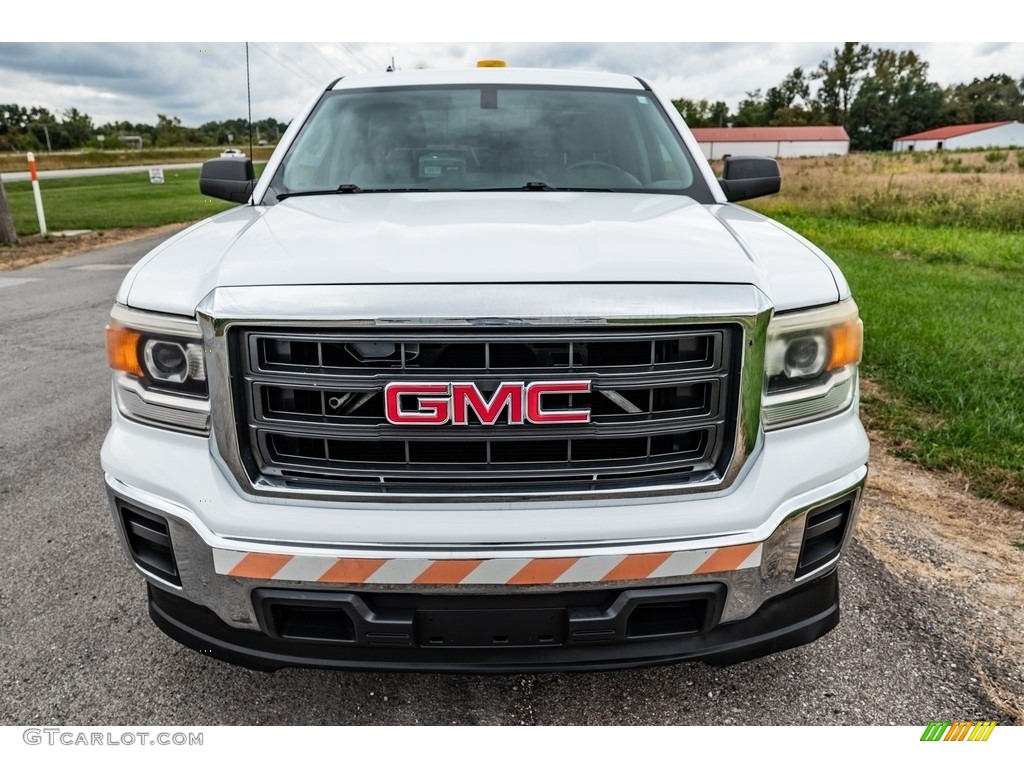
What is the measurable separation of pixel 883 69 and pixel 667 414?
129 meters

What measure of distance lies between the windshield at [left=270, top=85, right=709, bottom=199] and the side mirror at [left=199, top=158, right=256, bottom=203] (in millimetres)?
317

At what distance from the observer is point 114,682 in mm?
2371

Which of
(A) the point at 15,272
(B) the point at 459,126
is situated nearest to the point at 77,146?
(A) the point at 15,272

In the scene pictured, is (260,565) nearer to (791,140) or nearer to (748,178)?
(748,178)

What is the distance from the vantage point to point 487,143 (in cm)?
324

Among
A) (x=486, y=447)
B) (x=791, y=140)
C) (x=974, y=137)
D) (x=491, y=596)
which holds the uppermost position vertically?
(x=974, y=137)

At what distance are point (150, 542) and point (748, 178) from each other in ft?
8.96

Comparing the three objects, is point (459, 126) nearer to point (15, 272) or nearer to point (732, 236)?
point (732, 236)

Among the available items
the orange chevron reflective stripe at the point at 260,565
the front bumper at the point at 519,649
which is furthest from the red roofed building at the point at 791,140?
the orange chevron reflective stripe at the point at 260,565

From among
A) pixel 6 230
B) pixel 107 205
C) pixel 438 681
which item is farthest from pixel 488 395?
pixel 107 205

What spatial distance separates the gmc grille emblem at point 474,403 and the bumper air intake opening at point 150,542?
0.67m

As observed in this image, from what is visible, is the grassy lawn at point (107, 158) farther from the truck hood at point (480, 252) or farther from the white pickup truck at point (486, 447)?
the white pickup truck at point (486, 447)

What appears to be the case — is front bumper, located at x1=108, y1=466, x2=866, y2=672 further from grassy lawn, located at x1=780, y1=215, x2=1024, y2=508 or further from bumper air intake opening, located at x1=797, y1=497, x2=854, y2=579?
grassy lawn, located at x1=780, y1=215, x2=1024, y2=508

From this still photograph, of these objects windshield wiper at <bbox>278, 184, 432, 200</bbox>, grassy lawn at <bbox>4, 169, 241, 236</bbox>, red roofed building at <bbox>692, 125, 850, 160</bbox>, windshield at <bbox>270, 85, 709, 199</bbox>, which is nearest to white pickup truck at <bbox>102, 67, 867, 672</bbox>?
windshield wiper at <bbox>278, 184, 432, 200</bbox>
